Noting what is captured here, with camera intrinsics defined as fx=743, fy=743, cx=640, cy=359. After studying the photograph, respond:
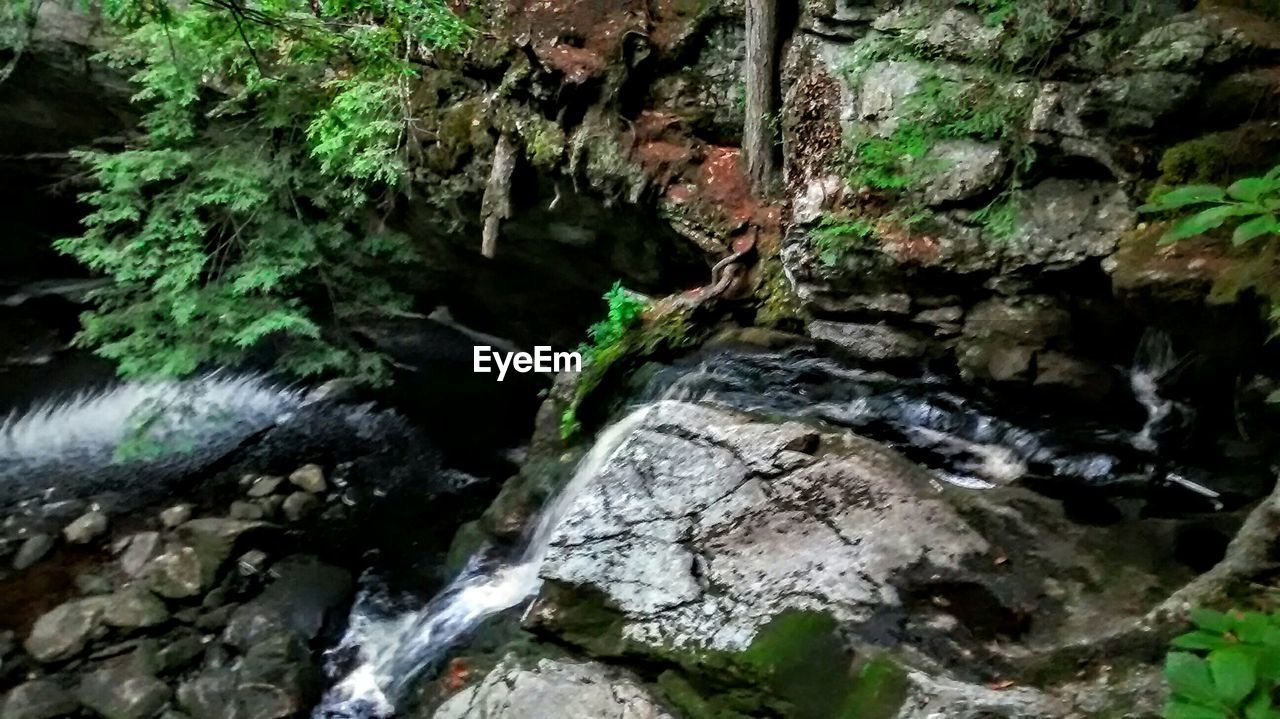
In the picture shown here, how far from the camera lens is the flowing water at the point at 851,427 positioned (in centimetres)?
466

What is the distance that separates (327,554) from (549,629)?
12.6 feet

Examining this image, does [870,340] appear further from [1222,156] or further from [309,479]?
Result: [309,479]

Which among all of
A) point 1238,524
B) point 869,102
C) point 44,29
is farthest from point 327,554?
point 44,29

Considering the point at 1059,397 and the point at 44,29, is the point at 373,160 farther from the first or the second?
the point at 1059,397

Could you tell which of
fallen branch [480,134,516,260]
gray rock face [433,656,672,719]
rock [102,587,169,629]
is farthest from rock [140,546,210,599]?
fallen branch [480,134,516,260]

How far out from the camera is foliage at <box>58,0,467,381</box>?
26.2 ft

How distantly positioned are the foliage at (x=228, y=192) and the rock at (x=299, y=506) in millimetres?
1773

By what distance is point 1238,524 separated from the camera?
3803 millimetres

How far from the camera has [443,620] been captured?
5340 millimetres

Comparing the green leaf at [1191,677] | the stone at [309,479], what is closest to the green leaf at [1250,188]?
the green leaf at [1191,677]

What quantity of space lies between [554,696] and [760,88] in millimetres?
5803

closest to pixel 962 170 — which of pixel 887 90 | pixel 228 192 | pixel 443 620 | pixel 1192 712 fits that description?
pixel 887 90

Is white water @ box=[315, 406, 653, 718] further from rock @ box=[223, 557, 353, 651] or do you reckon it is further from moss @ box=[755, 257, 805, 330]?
moss @ box=[755, 257, 805, 330]

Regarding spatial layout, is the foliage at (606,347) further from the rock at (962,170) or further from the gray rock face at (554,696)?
the rock at (962,170)
